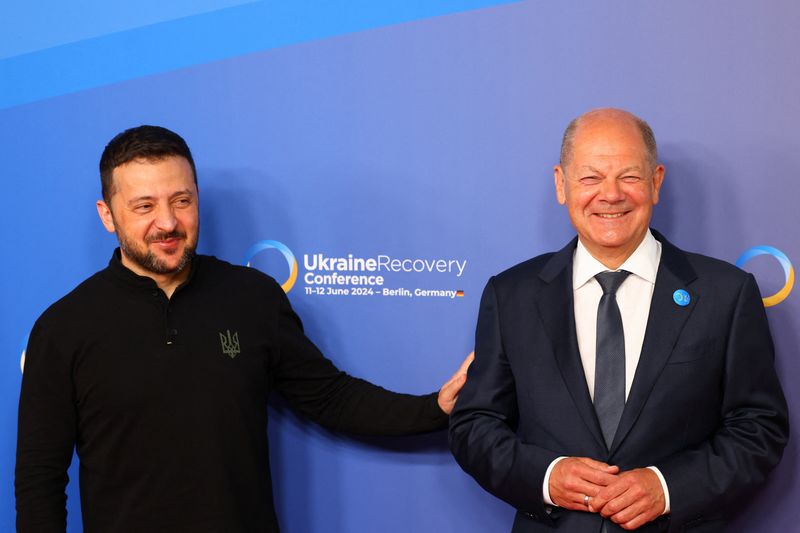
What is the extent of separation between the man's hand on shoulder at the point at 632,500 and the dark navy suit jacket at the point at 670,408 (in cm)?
3

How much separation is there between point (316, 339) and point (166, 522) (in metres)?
0.68

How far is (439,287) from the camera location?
2.44m

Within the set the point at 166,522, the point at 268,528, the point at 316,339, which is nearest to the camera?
the point at 166,522

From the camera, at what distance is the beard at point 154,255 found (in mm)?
2129

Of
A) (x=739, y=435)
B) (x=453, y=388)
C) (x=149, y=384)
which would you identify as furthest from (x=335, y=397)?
(x=739, y=435)

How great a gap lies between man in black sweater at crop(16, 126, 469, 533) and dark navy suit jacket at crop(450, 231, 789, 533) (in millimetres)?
342

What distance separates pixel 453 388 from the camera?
2.26 metres

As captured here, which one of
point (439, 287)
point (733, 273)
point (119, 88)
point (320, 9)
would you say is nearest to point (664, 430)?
point (733, 273)

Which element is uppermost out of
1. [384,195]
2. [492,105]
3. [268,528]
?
[492,105]

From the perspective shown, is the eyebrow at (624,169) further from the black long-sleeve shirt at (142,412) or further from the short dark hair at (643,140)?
the black long-sleeve shirt at (142,412)

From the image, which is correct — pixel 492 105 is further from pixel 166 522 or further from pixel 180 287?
pixel 166 522

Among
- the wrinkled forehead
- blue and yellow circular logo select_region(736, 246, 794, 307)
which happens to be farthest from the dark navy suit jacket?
blue and yellow circular logo select_region(736, 246, 794, 307)

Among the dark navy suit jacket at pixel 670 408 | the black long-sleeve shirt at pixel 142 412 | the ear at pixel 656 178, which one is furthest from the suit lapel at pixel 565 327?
the black long-sleeve shirt at pixel 142 412

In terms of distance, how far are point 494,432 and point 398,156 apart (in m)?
0.86
